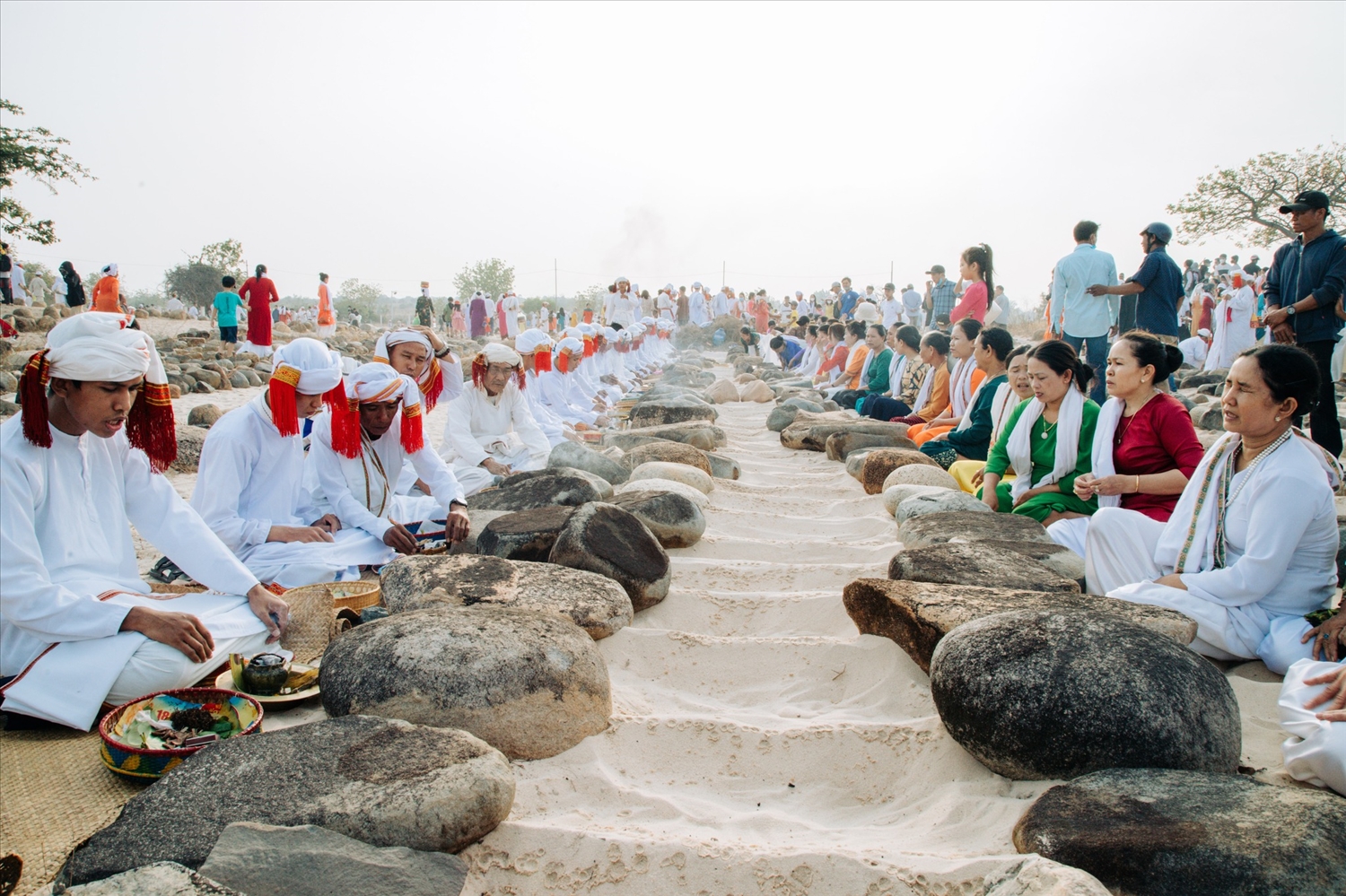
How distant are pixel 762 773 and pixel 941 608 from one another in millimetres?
908

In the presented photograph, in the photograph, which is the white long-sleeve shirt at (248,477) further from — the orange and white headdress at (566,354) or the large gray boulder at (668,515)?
the orange and white headdress at (566,354)

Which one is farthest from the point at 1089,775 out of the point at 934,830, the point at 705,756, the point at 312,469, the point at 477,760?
the point at 312,469

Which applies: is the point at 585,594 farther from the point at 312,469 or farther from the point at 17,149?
the point at 17,149

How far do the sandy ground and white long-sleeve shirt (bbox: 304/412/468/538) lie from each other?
4.98 feet

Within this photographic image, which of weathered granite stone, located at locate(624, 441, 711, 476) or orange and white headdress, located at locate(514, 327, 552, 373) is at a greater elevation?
orange and white headdress, located at locate(514, 327, 552, 373)

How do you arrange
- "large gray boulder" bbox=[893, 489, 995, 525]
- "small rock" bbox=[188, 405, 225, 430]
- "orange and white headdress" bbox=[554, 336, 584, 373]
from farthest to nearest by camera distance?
"orange and white headdress" bbox=[554, 336, 584, 373] < "small rock" bbox=[188, 405, 225, 430] < "large gray boulder" bbox=[893, 489, 995, 525]

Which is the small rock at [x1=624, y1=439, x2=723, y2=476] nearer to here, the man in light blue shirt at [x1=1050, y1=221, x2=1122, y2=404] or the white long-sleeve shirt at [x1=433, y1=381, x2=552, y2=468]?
the white long-sleeve shirt at [x1=433, y1=381, x2=552, y2=468]

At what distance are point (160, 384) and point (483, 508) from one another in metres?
2.10

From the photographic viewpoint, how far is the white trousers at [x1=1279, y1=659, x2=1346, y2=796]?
2.08 metres

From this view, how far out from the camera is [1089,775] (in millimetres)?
2082

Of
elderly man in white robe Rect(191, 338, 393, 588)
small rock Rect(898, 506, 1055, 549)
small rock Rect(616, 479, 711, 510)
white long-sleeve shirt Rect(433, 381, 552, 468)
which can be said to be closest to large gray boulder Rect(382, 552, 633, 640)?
elderly man in white robe Rect(191, 338, 393, 588)

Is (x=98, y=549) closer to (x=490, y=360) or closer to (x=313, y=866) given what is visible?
(x=313, y=866)

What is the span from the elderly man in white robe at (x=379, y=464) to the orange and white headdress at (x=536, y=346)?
4.72 metres

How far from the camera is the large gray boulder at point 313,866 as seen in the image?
178cm
